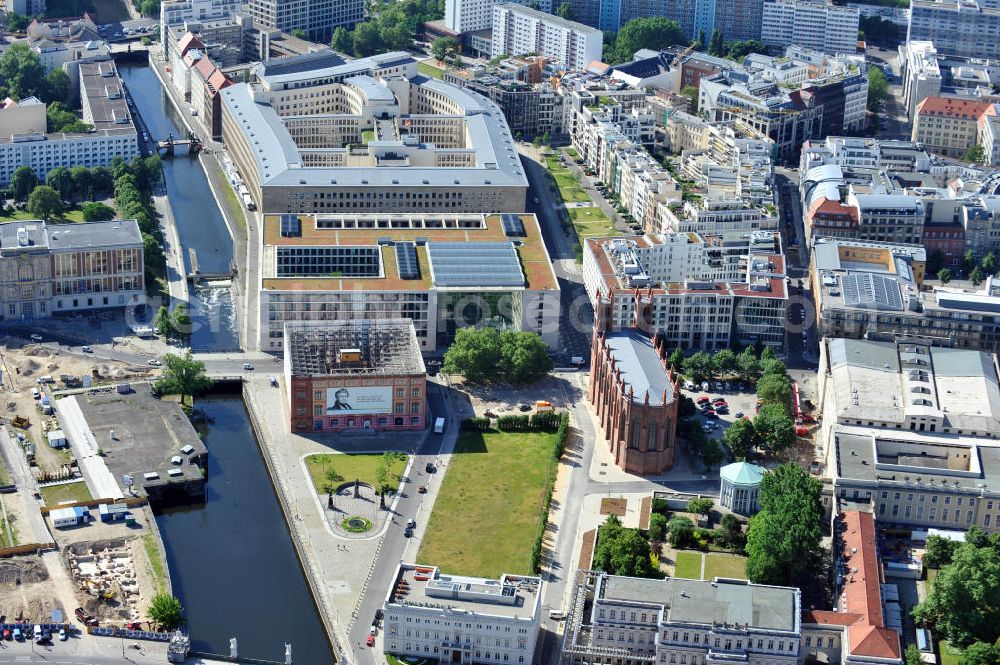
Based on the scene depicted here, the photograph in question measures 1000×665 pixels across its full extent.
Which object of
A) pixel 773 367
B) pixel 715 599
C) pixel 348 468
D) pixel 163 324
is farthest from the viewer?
pixel 163 324

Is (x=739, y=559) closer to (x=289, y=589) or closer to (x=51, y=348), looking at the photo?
(x=289, y=589)

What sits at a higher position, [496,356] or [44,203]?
[44,203]

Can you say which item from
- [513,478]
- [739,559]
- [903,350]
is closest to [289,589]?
[513,478]

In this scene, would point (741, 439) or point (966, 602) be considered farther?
point (741, 439)

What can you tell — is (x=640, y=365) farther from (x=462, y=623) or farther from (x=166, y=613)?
(x=166, y=613)

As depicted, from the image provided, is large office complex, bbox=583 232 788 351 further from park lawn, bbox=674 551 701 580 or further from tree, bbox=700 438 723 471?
park lawn, bbox=674 551 701 580

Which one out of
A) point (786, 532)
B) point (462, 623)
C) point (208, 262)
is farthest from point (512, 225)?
point (462, 623)

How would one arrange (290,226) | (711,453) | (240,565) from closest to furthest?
1. (240,565)
2. (711,453)
3. (290,226)
